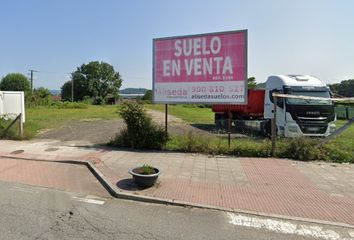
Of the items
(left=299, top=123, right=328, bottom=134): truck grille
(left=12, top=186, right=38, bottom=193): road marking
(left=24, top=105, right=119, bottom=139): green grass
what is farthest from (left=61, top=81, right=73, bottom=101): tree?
(left=12, top=186, right=38, bottom=193): road marking

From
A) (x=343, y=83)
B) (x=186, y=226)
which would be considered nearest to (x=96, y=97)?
(x=343, y=83)

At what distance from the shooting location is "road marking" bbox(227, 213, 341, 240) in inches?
152

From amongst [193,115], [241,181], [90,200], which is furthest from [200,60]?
[193,115]

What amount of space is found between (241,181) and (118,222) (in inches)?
125

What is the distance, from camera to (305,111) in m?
11.4

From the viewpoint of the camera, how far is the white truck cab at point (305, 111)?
11.2m

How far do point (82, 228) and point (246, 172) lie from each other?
4.35 metres

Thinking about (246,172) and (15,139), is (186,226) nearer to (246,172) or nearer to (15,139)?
(246,172)

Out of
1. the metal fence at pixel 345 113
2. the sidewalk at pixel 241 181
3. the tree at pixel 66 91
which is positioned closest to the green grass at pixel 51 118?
the sidewalk at pixel 241 181

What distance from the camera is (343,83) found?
64.2 m

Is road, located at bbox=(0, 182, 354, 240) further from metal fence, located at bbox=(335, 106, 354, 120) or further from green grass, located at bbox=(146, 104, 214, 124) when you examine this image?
metal fence, located at bbox=(335, 106, 354, 120)

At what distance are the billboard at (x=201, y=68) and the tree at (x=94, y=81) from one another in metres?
73.4

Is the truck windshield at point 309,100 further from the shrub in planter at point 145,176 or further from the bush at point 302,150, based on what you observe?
the shrub in planter at point 145,176

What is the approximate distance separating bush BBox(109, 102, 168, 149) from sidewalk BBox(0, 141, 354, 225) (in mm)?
636
